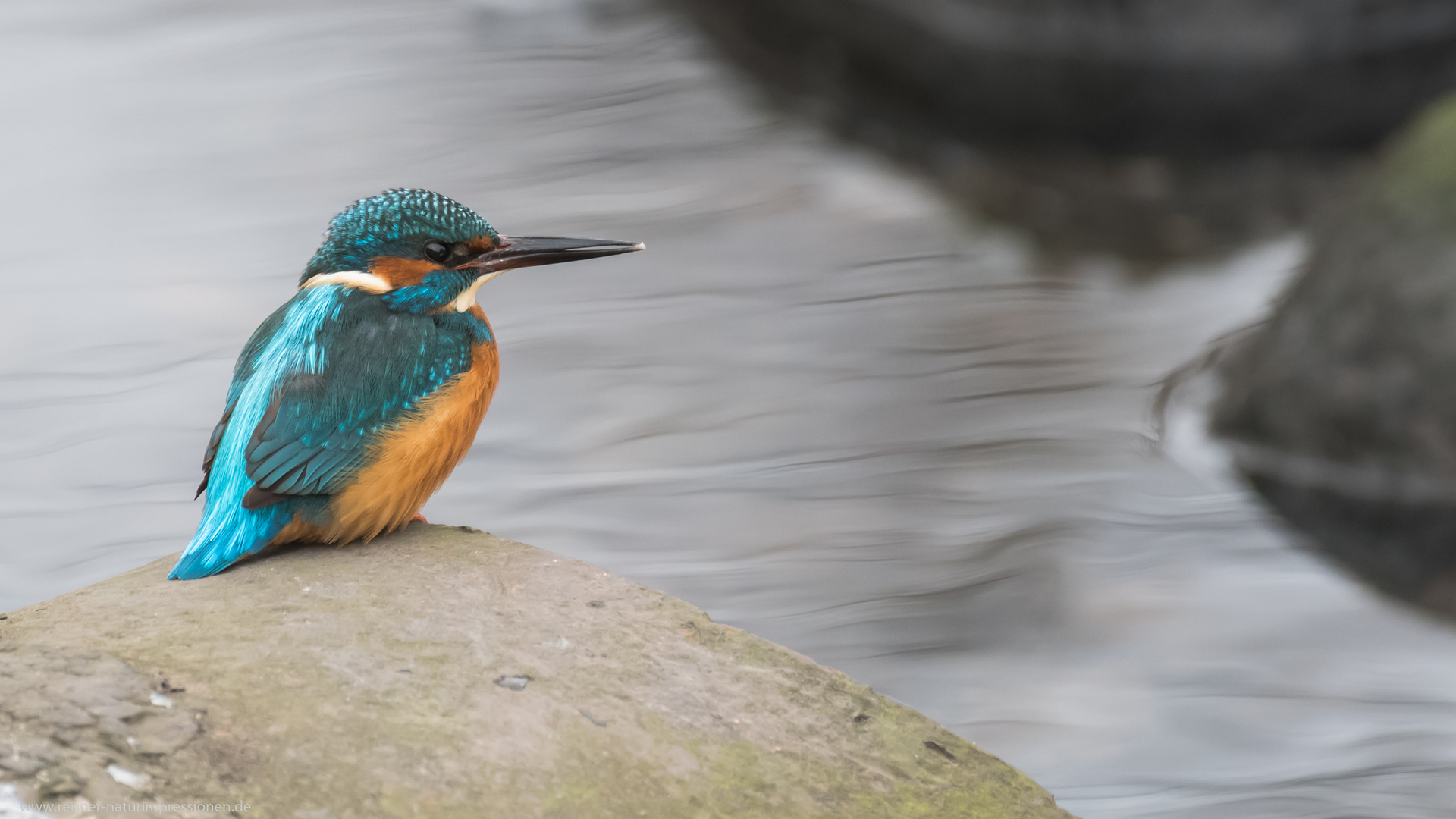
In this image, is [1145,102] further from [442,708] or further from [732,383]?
[442,708]

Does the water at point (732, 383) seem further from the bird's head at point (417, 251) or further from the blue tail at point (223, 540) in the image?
the blue tail at point (223, 540)

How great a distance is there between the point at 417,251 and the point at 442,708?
83 cm

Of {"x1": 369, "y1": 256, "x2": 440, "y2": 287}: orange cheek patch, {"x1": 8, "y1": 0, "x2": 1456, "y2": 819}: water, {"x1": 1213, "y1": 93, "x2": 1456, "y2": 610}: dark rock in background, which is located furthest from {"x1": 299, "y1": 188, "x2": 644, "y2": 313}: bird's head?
{"x1": 1213, "y1": 93, "x2": 1456, "y2": 610}: dark rock in background

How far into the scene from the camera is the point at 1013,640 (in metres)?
3.84

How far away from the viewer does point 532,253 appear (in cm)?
236

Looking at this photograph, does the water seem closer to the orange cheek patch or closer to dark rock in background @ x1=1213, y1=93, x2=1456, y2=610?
dark rock in background @ x1=1213, y1=93, x2=1456, y2=610

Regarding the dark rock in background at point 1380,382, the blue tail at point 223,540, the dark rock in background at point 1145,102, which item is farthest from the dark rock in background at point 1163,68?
the blue tail at point 223,540

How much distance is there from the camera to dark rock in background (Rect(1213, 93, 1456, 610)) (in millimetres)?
3799

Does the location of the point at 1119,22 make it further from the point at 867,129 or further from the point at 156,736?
the point at 156,736

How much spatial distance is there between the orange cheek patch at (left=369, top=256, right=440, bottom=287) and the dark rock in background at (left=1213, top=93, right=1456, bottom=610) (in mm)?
2833

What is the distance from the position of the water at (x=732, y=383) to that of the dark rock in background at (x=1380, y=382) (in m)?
0.19

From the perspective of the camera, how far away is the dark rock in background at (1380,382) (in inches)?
150

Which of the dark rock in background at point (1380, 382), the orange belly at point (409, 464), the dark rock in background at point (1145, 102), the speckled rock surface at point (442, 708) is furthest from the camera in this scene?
the dark rock in background at point (1145, 102)

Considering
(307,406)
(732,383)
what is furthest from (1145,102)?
(307,406)
